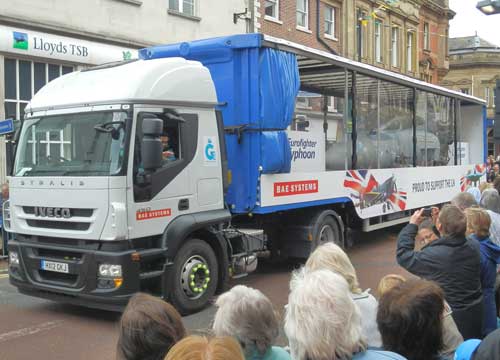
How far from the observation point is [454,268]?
4047mm

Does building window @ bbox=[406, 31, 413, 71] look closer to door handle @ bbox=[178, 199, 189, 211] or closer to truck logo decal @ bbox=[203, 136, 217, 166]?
truck logo decal @ bbox=[203, 136, 217, 166]

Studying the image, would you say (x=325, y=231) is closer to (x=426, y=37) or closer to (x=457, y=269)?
(x=457, y=269)

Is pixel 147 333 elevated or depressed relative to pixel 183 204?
depressed

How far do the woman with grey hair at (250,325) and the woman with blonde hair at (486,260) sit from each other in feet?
7.50

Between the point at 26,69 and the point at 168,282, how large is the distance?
9.39 meters

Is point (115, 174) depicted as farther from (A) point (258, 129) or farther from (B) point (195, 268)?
(A) point (258, 129)

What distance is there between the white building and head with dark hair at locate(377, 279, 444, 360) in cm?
1157

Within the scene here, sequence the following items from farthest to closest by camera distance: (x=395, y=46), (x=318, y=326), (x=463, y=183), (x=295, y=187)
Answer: (x=395, y=46), (x=463, y=183), (x=295, y=187), (x=318, y=326)

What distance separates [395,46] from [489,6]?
23.5m

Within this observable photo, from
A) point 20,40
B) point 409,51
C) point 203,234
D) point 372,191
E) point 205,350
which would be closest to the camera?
point 205,350

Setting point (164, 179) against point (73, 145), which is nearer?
point (73, 145)

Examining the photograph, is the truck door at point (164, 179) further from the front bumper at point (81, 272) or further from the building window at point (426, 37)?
the building window at point (426, 37)

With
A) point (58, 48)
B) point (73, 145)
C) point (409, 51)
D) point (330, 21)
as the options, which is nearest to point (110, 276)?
point (73, 145)

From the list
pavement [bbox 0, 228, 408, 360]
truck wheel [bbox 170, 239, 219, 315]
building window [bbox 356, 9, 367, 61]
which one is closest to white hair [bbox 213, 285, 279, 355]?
pavement [bbox 0, 228, 408, 360]
